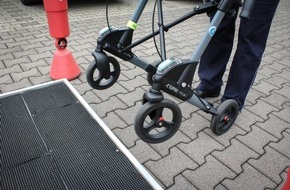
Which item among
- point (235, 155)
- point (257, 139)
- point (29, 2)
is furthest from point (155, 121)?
point (29, 2)

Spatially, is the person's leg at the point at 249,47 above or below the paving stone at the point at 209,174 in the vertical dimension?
above

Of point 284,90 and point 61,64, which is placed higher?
point 61,64

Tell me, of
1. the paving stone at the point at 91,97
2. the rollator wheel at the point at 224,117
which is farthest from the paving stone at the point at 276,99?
the paving stone at the point at 91,97

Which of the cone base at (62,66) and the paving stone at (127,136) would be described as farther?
the cone base at (62,66)

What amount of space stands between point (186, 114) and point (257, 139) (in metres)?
0.65

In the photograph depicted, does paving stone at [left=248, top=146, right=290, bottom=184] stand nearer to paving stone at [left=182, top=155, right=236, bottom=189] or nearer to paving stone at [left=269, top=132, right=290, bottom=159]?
paving stone at [left=269, top=132, right=290, bottom=159]

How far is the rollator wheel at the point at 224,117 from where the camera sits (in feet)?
6.79

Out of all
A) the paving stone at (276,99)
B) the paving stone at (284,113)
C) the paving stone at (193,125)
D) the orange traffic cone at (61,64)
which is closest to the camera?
the paving stone at (193,125)

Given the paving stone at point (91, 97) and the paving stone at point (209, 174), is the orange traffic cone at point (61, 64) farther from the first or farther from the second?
the paving stone at point (209, 174)

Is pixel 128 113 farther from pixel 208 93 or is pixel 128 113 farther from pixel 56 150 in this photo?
pixel 208 93

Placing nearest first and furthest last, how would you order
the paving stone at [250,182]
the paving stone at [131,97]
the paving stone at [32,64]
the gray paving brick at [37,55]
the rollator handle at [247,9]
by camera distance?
1. the rollator handle at [247,9]
2. the paving stone at [250,182]
3. the paving stone at [131,97]
4. the paving stone at [32,64]
5. the gray paving brick at [37,55]

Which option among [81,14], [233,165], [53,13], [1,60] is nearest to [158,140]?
[233,165]

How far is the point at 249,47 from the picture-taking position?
2109 mm

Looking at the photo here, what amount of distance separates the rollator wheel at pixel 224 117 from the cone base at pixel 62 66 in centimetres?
166
